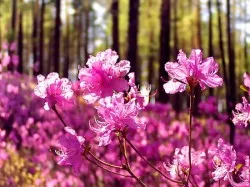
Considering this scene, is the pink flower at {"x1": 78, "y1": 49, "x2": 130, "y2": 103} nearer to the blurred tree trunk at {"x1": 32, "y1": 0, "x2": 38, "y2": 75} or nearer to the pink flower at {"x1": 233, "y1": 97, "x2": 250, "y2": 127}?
the pink flower at {"x1": 233, "y1": 97, "x2": 250, "y2": 127}

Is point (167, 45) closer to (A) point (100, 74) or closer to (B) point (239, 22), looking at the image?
(A) point (100, 74)

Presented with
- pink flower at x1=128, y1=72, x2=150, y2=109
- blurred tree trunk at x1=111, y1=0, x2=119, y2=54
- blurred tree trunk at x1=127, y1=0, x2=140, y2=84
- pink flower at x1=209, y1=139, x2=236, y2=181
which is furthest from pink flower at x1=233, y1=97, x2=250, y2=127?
blurred tree trunk at x1=111, y1=0, x2=119, y2=54

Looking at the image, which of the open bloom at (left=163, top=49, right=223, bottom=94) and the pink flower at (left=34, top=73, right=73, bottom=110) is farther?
the pink flower at (left=34, top=73, right=73, bottom=110)

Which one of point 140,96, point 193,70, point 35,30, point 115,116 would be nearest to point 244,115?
point 193,70

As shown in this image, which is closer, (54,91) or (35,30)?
(54,91)

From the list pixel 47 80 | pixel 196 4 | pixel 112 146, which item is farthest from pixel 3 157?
pixel 196 4

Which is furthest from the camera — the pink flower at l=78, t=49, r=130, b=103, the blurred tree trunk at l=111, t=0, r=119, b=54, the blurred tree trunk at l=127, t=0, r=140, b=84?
the blurred tree trunk at l=111, t=0, r=119, b=54

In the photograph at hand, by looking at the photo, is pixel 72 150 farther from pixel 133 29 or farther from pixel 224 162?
pixel 133 29
